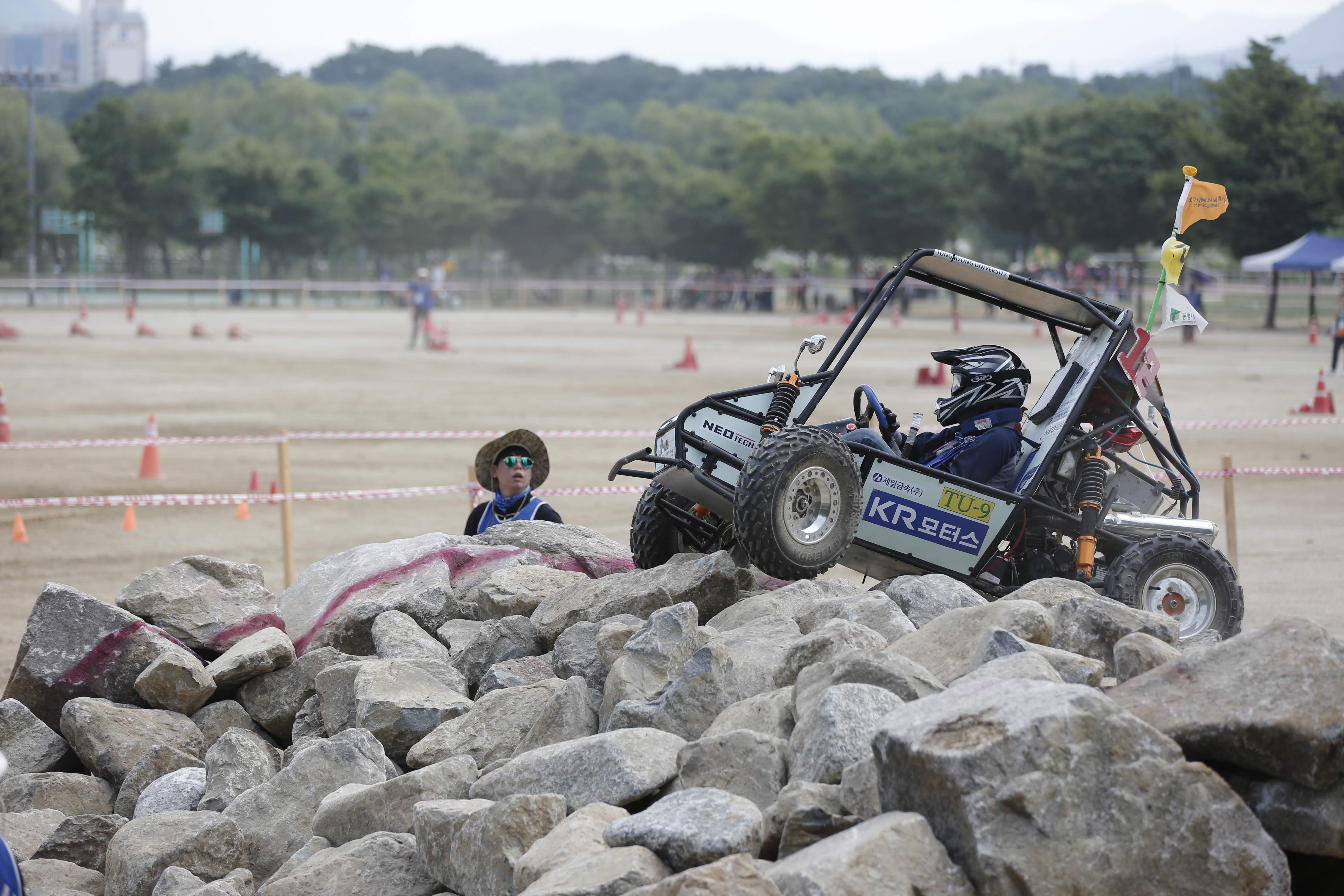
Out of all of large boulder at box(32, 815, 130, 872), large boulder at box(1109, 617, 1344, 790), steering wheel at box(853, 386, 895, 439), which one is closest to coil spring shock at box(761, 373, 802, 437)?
steering wheel at box(853, 386, 895, 439)

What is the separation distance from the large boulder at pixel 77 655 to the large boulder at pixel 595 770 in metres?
2.39

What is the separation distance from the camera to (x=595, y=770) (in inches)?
182

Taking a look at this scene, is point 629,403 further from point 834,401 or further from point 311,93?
point 311,93

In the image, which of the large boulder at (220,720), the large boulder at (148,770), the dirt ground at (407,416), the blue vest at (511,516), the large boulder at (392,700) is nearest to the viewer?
the large boulder at (392,700)

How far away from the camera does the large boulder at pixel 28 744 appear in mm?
6219

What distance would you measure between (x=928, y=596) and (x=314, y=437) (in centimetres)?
888

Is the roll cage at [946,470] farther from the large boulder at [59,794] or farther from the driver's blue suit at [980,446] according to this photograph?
the large boulder at [59,794]

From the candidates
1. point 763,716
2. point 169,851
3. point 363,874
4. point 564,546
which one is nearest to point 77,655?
point 169,851

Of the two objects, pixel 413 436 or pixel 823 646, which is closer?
pixel 823 646

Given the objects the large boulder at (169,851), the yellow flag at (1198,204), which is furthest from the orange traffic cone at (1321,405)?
the large boulder at (169,851)

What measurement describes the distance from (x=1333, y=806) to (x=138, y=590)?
556 cm

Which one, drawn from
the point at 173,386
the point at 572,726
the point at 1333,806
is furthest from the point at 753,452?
the point at 173,386

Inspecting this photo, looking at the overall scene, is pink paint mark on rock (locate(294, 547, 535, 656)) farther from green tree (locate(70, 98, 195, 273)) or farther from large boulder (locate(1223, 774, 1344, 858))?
green tree (locate(70, 98, 195, 273))

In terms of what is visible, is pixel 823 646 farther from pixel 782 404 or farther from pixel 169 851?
pixel 169 851
